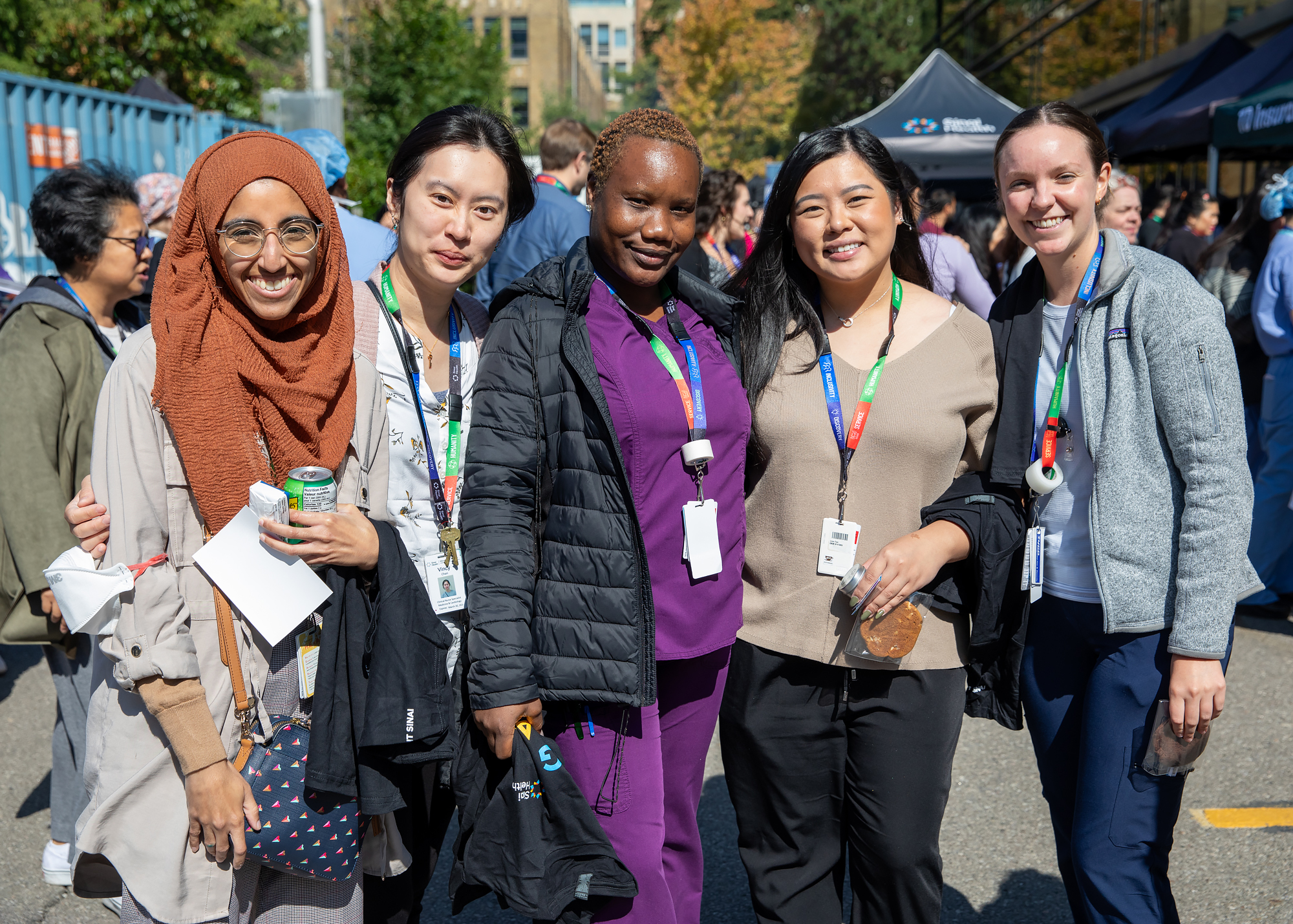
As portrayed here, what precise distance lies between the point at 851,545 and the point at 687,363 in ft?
1.89

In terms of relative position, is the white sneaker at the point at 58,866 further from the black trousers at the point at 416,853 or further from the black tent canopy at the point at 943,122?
the black tent canopy at the point at 943,122

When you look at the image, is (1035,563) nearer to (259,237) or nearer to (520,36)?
(259,237)

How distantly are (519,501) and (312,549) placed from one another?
1.44 feet

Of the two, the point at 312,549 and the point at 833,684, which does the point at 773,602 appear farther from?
the point at 312,549

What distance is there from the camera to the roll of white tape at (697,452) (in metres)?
2.16

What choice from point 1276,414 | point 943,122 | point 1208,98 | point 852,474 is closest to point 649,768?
point 852,474

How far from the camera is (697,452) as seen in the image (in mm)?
2158

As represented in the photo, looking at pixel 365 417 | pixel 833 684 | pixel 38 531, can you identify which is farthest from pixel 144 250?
pixel 833 684

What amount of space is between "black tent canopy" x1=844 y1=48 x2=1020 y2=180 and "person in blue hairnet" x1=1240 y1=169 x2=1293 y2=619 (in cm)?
586

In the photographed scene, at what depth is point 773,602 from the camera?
7.93 ft

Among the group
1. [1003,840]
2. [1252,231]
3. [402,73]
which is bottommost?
[1003,840]

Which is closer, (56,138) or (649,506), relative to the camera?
(649,506)

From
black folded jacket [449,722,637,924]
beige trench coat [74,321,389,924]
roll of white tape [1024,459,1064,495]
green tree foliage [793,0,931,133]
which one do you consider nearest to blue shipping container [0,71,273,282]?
beige trench coat [74,321,389,924]

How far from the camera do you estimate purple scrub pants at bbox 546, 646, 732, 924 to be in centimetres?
221
